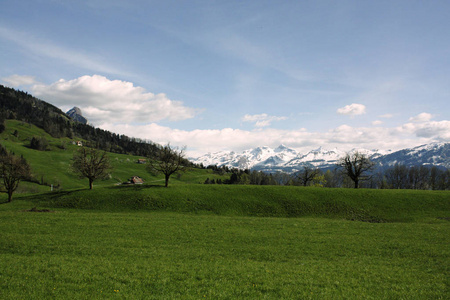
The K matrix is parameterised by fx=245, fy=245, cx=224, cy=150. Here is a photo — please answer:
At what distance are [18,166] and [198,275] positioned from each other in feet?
230

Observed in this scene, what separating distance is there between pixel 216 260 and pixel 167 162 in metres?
51.7

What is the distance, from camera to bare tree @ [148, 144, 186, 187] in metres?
70.8

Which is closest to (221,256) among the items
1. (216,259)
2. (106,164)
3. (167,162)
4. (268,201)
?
(216,259)

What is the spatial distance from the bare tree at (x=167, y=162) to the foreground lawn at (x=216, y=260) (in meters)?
32.9

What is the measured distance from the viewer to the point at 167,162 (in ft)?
233

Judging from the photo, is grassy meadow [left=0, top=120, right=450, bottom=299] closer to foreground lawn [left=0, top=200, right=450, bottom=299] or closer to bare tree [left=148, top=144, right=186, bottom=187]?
foreground lawn [left=0, top=200, right=450, bottom=299]

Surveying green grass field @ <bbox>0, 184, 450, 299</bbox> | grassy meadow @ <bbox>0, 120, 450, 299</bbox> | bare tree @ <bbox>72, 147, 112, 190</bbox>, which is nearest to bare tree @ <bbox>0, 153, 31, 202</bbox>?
grassy meadow @ <bbox>0, 120, 450, 299</bbox>

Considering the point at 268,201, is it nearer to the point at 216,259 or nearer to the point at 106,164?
the point at 216,259

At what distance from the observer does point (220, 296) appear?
14492 mm

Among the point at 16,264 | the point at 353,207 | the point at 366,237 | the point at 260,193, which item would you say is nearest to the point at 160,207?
the point at 260,193

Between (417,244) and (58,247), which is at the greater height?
(417,244)

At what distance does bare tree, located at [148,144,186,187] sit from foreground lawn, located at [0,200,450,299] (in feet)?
108

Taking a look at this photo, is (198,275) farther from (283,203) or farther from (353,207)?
(353,207)

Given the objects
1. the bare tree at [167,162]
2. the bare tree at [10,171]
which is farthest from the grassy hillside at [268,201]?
the bare tree at [167,162]
